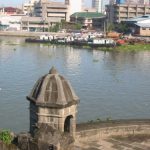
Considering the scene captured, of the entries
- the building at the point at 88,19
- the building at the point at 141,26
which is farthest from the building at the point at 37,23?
the building at the point at 141,26

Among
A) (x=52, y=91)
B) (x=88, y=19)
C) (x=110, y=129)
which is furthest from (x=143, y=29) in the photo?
(x=52, y=91)

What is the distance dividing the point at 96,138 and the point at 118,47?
213 feet

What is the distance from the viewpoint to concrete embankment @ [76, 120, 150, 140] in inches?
423

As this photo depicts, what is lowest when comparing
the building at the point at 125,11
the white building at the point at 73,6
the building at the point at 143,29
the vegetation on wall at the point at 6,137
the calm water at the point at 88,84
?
the calm water at the point at 88,84

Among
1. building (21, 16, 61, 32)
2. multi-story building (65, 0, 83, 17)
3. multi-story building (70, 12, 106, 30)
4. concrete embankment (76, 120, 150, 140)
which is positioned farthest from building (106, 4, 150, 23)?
concrete embankment (76, 120, 150, 140)

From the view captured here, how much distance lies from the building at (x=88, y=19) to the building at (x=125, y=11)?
7.73m

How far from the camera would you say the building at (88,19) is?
127 meters

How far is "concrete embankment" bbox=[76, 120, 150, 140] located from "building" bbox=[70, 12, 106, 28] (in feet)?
379

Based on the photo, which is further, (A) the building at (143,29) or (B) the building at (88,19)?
(B) the building at (88,19)

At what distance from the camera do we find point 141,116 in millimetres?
23469

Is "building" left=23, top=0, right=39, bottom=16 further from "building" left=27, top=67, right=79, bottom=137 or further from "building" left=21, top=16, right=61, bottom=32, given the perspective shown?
"building" left=27, top=67, right=79, bottom=137

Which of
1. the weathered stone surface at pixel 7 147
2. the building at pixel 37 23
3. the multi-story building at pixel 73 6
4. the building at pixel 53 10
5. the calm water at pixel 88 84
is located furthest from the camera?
the multi-story building at pixel 73 6

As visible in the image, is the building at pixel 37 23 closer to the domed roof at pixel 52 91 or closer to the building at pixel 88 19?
the building at pixel 88 19

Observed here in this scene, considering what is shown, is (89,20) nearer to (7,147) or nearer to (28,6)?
(28,6)
